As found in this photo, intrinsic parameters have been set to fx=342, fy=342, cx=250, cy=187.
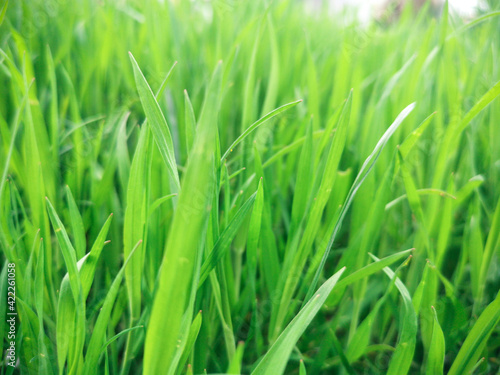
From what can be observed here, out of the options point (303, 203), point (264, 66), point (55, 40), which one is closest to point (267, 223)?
point (303, 203)

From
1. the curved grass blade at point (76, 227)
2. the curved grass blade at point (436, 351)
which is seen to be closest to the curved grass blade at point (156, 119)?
the curved grass blade at point (76, 227)

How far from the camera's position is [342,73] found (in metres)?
0.62

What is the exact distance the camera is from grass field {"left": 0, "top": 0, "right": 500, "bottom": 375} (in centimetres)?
28

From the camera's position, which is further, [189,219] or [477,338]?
[477,338]

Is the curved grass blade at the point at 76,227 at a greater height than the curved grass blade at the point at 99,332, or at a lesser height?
greater

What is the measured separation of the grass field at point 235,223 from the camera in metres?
0.28

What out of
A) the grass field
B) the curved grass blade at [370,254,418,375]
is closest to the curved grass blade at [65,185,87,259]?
the grass field

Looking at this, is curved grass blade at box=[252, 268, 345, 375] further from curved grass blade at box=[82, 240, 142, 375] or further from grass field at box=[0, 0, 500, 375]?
curved grass blade at box=[82, 240, 142, 375]

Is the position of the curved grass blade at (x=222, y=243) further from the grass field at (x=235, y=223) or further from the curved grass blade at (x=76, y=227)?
the curved grass blade at (x=76, y=227)

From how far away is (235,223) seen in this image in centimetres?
30

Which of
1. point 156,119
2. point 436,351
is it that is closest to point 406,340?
point 436,351

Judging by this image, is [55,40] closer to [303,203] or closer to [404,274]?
[303,203]

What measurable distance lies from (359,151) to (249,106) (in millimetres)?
199

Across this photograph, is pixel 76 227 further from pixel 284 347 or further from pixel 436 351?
pixel 436 351
